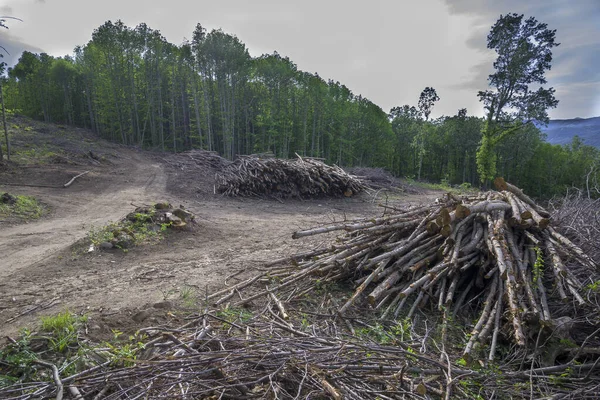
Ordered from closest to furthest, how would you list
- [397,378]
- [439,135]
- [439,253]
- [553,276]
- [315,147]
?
[397,378], [553,276], [439,253], [315,147], [439,135]

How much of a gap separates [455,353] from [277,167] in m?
11.1

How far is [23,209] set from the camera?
8.70 m

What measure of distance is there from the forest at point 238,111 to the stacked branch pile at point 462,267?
24.5m

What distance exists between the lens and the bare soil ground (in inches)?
151

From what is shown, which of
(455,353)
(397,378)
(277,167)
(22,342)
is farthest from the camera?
(277,167)

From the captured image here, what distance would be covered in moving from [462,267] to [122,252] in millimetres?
5505

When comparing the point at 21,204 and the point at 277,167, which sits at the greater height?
the point at 277,167

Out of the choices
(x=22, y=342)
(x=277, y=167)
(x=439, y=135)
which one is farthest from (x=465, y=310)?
(x=439, y=135)

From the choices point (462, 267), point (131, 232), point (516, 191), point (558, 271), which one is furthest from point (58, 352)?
point (516, 191)

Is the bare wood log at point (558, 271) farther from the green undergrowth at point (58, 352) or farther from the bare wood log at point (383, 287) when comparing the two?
the green undergrowth at point (58, 352)

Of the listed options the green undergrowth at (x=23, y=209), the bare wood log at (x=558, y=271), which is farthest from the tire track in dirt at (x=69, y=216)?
the bare wood log at (x=558, y=271)

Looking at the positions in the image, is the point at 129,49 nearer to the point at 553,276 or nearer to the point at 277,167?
the point at 277,167

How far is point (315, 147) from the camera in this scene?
3956 cm

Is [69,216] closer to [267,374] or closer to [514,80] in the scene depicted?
[267,374]
